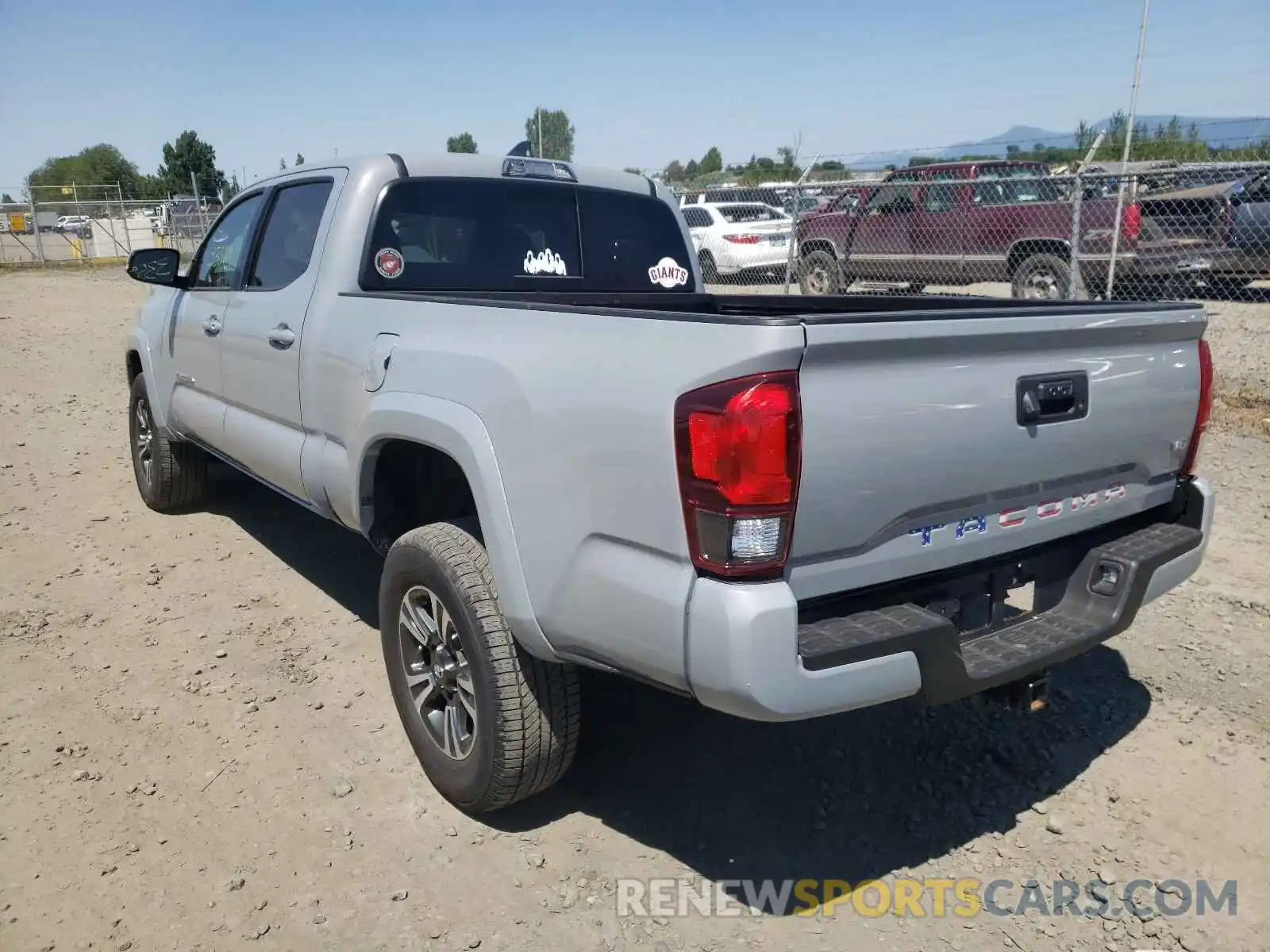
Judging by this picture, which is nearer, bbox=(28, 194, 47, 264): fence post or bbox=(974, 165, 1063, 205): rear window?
bbox=(974, 165, 1063, 205): rear window

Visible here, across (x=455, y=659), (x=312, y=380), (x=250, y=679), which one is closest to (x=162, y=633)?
(x=250, y=679)

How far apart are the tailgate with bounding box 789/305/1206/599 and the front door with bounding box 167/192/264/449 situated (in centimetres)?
331

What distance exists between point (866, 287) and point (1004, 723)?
12.3m

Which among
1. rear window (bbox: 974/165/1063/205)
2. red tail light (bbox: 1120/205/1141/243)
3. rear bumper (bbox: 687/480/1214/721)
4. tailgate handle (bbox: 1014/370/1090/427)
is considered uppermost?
rear window (bbox: 974/165/1063/205)

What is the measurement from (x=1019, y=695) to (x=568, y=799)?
1403 mm

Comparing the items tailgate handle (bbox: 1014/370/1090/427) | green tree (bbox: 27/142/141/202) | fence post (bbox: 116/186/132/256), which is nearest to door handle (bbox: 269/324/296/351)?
tailgate handle (bbox: 1014/370/1090/427)

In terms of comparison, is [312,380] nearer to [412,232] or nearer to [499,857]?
[412,232]

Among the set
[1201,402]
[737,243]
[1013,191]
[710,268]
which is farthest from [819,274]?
[1201,402]

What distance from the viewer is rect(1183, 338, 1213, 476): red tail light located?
291 cm

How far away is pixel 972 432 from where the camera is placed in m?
2.32

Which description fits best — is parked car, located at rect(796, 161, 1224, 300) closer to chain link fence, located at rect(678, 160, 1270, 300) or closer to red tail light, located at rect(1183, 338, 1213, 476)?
chain link fence, located at rect(678, 160, 1270, 300)

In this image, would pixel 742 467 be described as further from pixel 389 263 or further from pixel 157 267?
pixel 157 267

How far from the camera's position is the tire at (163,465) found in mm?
5664

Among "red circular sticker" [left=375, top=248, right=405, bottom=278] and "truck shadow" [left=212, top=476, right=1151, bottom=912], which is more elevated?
"red circular sticker" [left=375, top=248, right=405, bottom=278]
